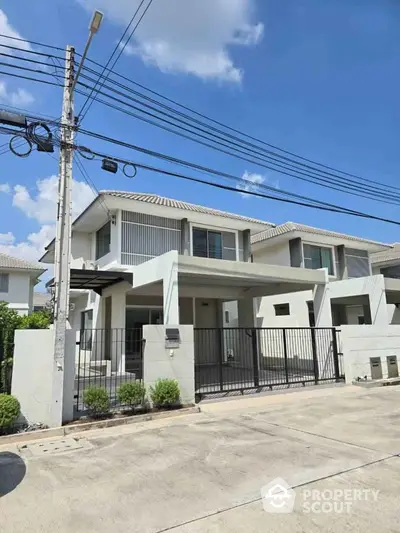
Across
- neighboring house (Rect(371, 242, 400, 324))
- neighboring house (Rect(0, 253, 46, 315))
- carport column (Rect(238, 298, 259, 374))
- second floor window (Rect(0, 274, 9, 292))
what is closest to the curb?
carport column (Rect(238, 298, 259, 374))

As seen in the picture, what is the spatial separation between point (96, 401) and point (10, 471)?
2.80 metres

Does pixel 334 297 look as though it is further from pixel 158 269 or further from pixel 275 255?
pixel 158 269

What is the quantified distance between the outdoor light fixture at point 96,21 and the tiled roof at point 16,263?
72.1ft

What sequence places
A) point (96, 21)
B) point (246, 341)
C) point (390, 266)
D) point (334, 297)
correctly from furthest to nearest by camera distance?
point (390, 266)
point (334, 297)
point (246, 341)
point (96, 21)

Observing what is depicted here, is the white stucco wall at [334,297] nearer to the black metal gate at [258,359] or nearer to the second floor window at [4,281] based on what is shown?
the black metal gate at [258,359]

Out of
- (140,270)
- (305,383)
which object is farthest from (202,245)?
(305,383)

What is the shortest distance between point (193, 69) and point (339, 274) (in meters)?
15.9

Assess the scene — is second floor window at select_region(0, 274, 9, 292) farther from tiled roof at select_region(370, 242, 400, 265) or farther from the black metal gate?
tiled roof at select_region(370, 242, 400, 265)

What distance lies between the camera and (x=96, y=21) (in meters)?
7.11

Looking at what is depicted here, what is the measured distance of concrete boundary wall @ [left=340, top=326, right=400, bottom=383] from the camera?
12.9 meters

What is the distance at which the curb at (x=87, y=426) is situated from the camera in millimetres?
6682

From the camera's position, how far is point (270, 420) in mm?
7973

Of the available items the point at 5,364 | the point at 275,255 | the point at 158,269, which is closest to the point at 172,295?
the point at 158,269

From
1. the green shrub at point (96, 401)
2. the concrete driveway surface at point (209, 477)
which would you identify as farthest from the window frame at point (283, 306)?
the green shrub at point (96, 401)
